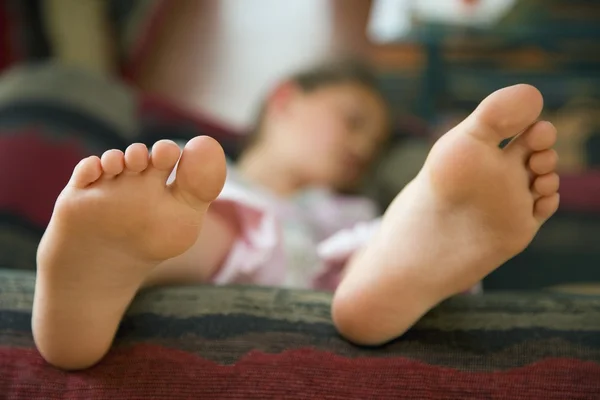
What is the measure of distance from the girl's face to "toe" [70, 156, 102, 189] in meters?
0.62

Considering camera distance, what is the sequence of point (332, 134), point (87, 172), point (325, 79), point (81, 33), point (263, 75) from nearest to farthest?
1. point (87, 172)
2. point (332, 134)
3. point (325, 79)
4. point (81, 33)
5. point (263, 75)

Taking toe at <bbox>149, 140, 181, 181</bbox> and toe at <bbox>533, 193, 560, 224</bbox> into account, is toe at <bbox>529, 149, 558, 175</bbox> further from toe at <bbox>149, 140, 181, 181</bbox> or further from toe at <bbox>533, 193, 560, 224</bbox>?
toe at <bbox>149, 140, 181, 181</bbox>

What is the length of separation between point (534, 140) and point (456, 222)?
9 centimetres

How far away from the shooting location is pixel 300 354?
0.51 meters

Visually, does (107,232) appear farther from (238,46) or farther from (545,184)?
(238,46)

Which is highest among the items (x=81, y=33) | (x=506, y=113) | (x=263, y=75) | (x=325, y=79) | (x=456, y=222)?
(x=506, y=113)

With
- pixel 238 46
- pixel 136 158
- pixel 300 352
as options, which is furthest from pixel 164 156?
pixel 238 46

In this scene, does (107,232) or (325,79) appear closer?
(107,232)

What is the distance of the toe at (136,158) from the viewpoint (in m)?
0.46

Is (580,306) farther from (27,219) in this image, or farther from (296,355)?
(27,219)

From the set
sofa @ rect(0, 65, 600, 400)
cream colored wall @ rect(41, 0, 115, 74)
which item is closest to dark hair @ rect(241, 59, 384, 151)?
cream colored wall @ rect(41, 0, 115, 74)

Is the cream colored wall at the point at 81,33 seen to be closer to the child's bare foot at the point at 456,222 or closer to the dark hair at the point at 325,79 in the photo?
the dark hair at the point at 325,79

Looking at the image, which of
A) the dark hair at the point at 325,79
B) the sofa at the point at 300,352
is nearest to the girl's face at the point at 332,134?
the dark hair at the point at 325,79

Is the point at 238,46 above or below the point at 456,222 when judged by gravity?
below
